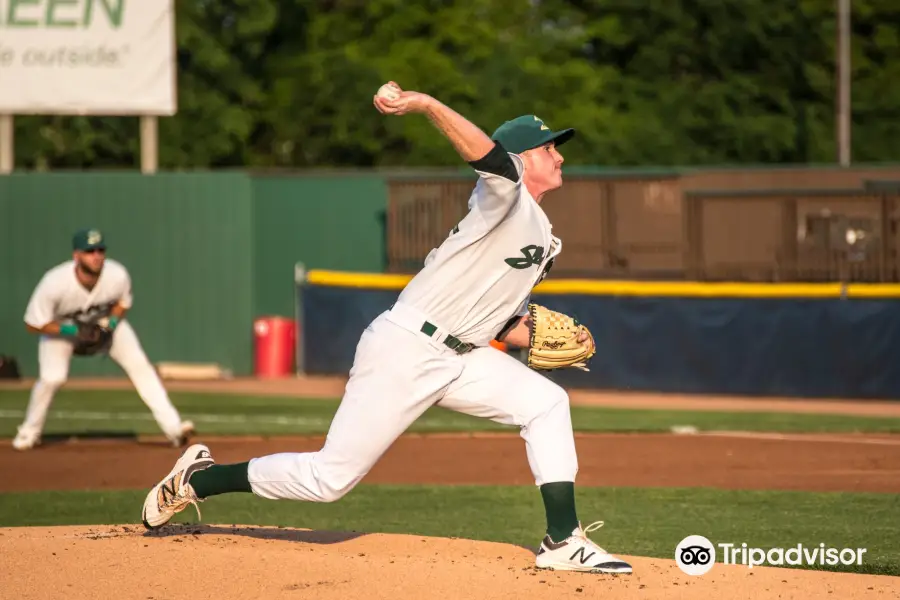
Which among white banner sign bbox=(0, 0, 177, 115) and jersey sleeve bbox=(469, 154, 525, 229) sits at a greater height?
white banner sign bbox=(0, 0, 177, 115)

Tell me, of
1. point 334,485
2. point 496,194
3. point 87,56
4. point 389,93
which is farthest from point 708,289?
point 389,93

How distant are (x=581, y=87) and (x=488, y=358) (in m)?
30.3

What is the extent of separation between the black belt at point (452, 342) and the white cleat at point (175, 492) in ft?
4.71

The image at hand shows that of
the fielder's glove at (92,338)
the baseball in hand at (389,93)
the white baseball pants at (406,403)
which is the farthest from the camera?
the fielder's glove at (92,338)

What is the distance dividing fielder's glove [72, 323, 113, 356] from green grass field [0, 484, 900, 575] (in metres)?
2.08

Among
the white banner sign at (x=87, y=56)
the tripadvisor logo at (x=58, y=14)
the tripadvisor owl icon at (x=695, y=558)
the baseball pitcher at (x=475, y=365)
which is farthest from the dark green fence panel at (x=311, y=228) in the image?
the baseball pitcher at (x=475, y=365)

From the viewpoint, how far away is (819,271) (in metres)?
19.1

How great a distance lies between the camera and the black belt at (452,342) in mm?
7074

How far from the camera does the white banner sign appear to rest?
2222cm

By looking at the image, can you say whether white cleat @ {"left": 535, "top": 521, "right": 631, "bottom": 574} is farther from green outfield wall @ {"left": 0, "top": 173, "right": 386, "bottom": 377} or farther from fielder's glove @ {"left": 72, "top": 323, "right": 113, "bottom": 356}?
green outfield wall @ {"left": 0, "top": 173, "right": 386, "bottom": 377}

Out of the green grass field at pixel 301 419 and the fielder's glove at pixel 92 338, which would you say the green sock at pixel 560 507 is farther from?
the green grass field at pixel 301 419

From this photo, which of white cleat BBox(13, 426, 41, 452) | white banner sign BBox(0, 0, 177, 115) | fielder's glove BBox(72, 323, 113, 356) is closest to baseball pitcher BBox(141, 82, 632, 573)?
fielder's glove BBox(72, 323, 113, 356)

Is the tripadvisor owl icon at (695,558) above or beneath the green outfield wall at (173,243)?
beneath

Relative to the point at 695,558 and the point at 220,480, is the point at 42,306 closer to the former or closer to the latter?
the point at 220,480
